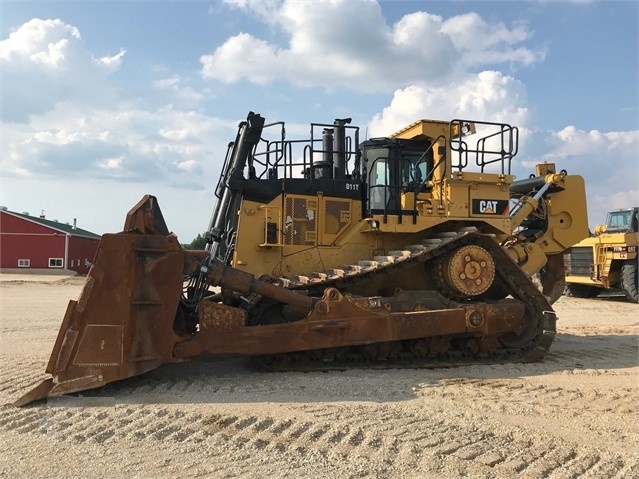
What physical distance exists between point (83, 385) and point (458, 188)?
548cm

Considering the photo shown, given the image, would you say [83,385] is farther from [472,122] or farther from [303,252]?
[472,122]

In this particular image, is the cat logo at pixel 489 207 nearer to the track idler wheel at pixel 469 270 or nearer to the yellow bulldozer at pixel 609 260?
the track idler wheel at pixel 469 270

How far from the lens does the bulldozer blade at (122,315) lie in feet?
18.2

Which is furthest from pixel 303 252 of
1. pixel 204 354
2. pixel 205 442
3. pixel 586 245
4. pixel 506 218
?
pixel 586 245

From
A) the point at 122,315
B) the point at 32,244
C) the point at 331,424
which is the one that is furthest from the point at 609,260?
the point at 32,244

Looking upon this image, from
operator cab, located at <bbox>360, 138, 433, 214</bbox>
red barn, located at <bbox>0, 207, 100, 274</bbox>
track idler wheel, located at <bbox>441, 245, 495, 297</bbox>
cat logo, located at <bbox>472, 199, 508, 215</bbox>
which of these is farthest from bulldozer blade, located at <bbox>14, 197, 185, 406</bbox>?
red barn, located at <bbox>0, 207, 100, 274</bbox>

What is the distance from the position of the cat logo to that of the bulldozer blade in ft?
14.1

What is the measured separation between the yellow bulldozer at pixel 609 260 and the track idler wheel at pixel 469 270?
11453 millimetres

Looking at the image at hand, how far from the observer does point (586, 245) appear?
61.9 feet

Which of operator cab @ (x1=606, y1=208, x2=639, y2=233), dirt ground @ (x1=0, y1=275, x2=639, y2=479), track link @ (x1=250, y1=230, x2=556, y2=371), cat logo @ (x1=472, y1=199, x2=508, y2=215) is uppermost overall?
operator cab @ (x1=606, y1=208, x2=639, y2=233)

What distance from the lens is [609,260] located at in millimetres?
18016

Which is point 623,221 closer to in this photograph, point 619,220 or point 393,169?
point 619,220

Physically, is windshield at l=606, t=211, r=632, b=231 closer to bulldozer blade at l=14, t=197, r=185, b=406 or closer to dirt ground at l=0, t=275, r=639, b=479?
dirt ground at l=0, t=275, r=639, b=479

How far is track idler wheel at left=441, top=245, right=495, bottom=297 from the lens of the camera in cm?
745
